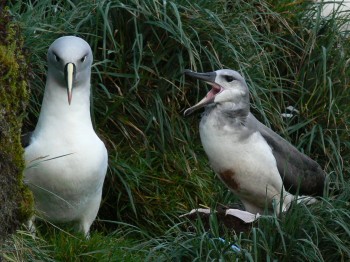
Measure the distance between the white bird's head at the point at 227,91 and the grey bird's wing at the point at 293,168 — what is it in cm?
12

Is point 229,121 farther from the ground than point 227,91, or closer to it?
closer to it

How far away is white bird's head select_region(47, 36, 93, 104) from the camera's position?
599 cm

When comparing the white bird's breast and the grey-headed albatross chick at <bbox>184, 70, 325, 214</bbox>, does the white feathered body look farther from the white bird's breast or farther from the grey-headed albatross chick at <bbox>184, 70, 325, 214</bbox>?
the grey-headed albatross chick at <bbox>184, 70, 325, 214</bbox>

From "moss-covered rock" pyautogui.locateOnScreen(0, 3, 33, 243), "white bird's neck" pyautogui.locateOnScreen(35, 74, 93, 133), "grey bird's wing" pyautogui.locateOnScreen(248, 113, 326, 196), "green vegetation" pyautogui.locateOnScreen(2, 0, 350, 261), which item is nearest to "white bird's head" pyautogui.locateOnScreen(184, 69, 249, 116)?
"grey bird's wing" pyautogui.locateOnScreen(248, 113, 326, 196)

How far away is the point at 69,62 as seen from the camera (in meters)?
6.00

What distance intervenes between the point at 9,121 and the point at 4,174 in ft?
0.88

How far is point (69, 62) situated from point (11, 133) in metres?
1.25

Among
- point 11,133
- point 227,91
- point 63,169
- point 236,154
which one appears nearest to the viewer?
point 11,133

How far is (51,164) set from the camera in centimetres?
583

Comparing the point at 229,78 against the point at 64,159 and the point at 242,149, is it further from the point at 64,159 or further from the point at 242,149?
the point at 64,159

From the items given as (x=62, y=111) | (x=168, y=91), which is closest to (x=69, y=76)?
(x=62, y=111)

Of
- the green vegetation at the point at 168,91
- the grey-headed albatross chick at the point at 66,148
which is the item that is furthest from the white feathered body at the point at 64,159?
the green vegetation at the point at 168,91

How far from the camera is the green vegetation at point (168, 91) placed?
687cm

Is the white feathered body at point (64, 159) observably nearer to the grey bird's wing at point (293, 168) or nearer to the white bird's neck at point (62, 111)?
the white bird's neck at point (62, 111)
